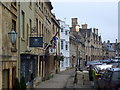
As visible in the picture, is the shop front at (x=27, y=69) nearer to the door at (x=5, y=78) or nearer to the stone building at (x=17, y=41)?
the stone building at (x=17, y=41)

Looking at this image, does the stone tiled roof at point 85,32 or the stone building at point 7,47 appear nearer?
the stone building at point 7,47

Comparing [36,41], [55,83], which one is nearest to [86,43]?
[55,83]

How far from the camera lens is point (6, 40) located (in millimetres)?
12508

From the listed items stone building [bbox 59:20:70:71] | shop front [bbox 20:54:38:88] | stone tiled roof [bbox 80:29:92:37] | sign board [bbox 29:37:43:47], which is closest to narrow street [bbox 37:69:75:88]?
shop front [bbox 20:54:38:88]

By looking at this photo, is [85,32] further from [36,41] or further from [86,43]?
[36,41]

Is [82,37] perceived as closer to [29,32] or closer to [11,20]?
[29,32]

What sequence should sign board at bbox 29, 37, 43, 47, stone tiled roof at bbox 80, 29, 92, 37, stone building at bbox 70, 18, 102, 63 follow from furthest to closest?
1. stone tiled roof at bbox 80, 29, 92, 37
2. stone building at bbox 70, 18, 102, 63
3. sign board at bbox 29, 37, 43, 47

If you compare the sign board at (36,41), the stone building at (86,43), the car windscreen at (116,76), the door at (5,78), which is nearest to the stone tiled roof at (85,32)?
the stone building at (86,43)

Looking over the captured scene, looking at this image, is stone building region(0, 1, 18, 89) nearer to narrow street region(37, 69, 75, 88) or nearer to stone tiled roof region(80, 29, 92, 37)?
narrow street region(37, 69, 75, 88)

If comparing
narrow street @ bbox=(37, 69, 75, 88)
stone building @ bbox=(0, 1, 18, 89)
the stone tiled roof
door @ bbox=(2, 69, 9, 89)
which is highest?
the stone tiled roof

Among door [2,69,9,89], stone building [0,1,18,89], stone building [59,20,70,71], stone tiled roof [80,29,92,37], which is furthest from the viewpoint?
stone tiled roof [80,29,92,37]

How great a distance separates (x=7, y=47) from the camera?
12.7m

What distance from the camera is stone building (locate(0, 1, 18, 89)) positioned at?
11.8 m

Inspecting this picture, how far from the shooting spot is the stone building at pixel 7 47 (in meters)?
11.8
